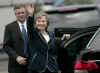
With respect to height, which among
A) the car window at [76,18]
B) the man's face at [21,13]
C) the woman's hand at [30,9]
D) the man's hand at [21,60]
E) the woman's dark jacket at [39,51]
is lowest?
the car window at [76,18]

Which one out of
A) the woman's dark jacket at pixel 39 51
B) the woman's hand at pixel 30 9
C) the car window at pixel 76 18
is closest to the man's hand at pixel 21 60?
the woman's dark jacket at pixel 39 51

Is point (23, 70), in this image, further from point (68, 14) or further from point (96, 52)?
point (68, 14)

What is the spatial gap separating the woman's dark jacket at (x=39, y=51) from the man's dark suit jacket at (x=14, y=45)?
37 centimetres

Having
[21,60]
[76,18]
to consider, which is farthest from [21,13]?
[76,18]

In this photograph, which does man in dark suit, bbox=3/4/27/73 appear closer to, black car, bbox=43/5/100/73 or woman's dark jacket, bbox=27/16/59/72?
woman's dark jacket, bbox=27/16/59/72

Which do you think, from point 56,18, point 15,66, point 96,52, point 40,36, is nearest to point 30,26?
point 40,36

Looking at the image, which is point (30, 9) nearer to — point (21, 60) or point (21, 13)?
point (21, 13)

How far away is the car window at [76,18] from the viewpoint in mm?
13438

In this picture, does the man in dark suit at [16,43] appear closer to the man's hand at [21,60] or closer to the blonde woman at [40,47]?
the man's hand at [21,60]

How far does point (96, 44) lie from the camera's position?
669 centimetres

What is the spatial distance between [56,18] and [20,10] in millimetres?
6239

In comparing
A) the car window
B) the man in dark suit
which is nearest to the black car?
the car window

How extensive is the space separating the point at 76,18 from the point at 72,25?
112cm

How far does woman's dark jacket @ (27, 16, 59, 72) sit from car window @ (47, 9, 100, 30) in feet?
19.9
